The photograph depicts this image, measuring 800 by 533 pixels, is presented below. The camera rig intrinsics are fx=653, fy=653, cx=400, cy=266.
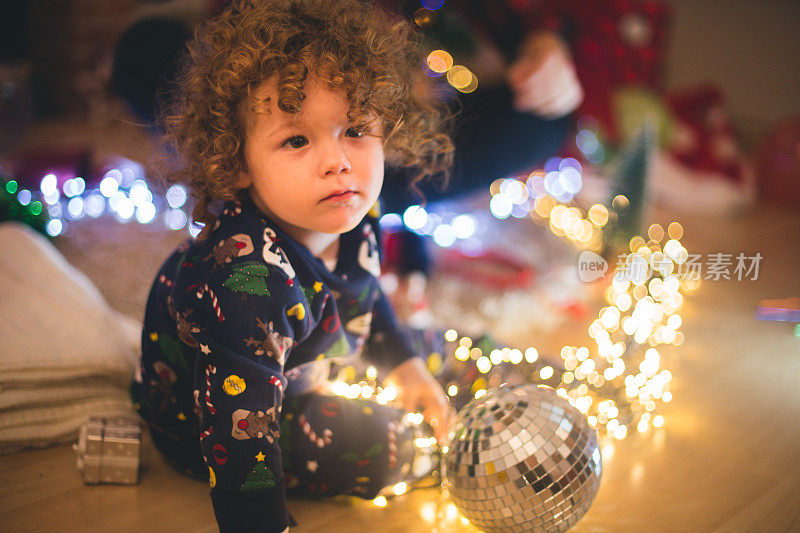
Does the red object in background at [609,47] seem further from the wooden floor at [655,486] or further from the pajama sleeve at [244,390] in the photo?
the pajama sleeve at [244,390]

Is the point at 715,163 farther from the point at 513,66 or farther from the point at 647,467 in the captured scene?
the point at 647,467

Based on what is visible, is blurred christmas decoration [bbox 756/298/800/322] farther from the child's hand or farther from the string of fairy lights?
the child's hand

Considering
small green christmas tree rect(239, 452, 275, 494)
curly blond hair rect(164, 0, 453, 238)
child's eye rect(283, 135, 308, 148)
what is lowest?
small green christmas tree rect(239, 452, 275, 494)

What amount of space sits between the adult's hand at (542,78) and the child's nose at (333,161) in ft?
2.71

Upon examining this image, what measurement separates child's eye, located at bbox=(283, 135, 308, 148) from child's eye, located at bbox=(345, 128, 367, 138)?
53 millimetres

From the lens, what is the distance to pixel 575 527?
801 mm

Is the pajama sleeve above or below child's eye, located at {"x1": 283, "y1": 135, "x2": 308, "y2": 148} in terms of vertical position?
below

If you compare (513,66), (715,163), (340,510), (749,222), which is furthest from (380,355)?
(715,163)

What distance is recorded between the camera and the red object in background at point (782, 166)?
6.84 feet

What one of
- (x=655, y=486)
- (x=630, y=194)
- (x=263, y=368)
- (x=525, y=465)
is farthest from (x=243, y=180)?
(x=630, y=194)

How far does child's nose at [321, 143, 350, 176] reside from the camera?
72 cm

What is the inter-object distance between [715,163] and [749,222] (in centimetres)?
28

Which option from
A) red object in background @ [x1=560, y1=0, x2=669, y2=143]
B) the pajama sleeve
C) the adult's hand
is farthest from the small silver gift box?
red object in background @ [x1=560, y1=0, x2=669, y2=143]

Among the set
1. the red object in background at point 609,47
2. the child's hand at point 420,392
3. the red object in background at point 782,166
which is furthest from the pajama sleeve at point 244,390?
the red object in background at point 782,166
